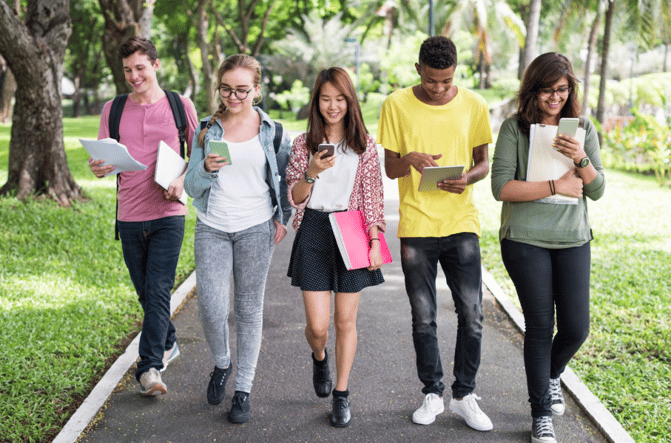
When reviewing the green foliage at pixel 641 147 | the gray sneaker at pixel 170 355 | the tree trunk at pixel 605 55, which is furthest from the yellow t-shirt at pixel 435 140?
the tree trunk at pixel 605 55

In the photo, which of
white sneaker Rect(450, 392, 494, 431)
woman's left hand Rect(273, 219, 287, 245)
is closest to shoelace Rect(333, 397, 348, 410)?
white sneaker Rect(450, 392, 494, 431)

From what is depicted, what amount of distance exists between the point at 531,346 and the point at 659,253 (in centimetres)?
585

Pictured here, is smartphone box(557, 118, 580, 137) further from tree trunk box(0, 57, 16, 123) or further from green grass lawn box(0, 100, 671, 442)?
tree trunk box(0, 57, 16, 123)

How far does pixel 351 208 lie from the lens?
12.5 ft

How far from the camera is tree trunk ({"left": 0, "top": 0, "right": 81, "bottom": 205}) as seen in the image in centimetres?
941

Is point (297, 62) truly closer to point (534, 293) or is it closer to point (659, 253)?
point (659, 253)

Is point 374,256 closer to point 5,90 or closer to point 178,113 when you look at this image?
point 178,113

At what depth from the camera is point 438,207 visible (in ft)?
12.3

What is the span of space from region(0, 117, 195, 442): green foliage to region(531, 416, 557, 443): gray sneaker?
109 inches

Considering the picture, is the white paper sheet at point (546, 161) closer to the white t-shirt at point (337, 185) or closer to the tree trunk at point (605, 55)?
the white t-shirt at point (337, 185)

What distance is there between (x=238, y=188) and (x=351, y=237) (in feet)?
2.34

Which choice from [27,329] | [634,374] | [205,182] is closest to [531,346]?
[634,374]

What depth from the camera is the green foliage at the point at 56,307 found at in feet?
14.2

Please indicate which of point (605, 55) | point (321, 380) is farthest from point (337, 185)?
point (605, 55)
